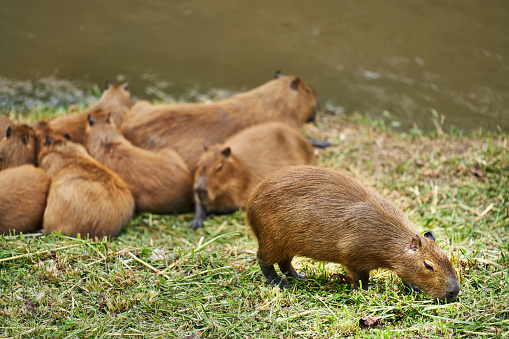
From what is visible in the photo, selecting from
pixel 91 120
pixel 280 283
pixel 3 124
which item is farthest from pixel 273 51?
pixel 280 283

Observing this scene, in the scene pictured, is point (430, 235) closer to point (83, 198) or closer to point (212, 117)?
point (83, 198)

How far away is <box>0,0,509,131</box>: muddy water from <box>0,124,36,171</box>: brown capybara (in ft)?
7.68

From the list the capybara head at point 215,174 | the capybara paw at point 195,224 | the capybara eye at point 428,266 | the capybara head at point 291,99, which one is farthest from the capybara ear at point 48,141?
the capybara eye at point 428,266

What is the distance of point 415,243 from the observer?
292cm

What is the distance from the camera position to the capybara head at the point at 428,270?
288 cm

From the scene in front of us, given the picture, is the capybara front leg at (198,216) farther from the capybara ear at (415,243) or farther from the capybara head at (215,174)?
the capybara ear at (415,243)

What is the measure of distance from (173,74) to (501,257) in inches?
205

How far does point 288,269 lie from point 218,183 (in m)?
1.47

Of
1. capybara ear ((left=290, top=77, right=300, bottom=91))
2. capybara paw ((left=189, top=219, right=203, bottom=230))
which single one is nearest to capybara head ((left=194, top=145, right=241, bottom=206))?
capybara paw ((left=189, top=219, right=203, bottom=230))

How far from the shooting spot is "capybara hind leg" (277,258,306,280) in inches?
128

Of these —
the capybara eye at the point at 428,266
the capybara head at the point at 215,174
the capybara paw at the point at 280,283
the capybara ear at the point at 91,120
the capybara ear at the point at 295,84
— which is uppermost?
the capybara ear at the point at 295,84

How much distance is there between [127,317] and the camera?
291 centimetres

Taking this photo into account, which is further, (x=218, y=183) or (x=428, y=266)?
(x=218, y=183)

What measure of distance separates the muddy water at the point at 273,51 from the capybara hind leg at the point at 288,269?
12.3ft
